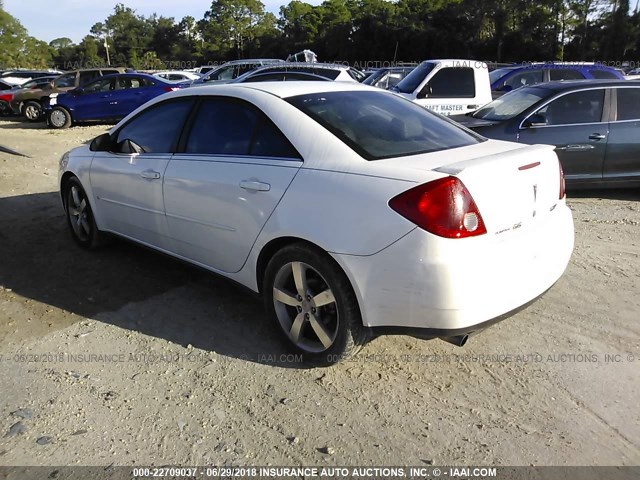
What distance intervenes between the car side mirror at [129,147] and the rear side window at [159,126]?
29 mm

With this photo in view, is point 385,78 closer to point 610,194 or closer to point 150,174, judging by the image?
point 610,194

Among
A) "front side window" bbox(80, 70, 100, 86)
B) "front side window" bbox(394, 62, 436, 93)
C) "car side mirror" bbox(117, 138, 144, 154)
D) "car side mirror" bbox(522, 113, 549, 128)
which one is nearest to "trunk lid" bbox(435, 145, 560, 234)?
"car side mirror" bbox(117, 138, 144, 154)

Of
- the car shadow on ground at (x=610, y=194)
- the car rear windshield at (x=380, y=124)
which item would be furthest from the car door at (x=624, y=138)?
the car rear windshield at (x=380, y=124)

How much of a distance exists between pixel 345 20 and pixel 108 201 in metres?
76.7

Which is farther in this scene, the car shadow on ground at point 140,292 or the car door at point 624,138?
the car door at point 624,138

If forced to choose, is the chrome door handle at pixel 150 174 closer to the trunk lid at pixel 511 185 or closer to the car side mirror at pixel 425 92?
the trunk lid at pixel 511 185

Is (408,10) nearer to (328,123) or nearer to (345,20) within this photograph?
(345,20)

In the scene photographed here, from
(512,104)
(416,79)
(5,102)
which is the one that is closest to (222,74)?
(5,102)

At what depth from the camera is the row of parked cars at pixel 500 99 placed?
6.95 metres

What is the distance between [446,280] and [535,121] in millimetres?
5118

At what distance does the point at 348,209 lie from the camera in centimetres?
282

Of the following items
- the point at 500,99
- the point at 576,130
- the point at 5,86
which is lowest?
the point at 576,130

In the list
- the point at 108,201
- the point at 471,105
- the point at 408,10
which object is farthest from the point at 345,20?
the point at 108,201

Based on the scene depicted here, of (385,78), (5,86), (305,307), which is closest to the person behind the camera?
(305,307)
